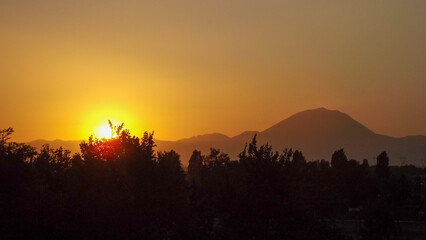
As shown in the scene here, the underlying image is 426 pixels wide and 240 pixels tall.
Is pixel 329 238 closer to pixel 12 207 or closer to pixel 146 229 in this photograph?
pixel 146 229

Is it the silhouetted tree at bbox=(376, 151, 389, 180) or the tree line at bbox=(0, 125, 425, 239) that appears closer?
the tree line at bbox=(0, 125, 425, 239)

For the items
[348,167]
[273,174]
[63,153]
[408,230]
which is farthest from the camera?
[348,167]

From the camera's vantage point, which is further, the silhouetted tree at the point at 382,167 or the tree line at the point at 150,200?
the silhouetted tree at the point at 382,167

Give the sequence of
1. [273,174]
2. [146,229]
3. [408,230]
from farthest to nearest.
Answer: [408,230] → [273,174] → [146,229]

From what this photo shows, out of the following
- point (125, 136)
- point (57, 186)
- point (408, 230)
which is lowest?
point (408, 230)

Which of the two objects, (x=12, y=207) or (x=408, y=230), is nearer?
(x=12, y=207)

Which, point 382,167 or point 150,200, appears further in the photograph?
point 382,167

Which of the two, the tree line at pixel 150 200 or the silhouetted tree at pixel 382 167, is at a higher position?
the silhouetted tree at pixel 382 167

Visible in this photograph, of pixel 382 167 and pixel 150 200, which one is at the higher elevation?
pixel 382 167

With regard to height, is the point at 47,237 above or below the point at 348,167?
below

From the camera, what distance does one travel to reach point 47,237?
22.6m

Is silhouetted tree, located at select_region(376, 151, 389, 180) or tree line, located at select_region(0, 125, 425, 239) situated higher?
silhouetted tree, located at select_region(376, 151, 389, 180)

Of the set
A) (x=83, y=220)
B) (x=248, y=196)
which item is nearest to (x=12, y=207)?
(x=83, y=220)

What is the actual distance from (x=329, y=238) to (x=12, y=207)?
12532 mm
